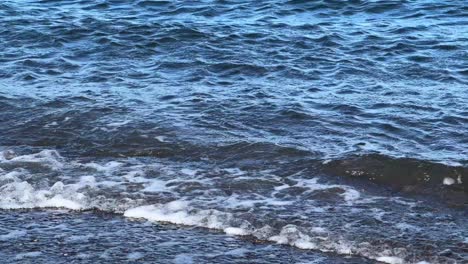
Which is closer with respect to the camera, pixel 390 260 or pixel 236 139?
pixel 390 260

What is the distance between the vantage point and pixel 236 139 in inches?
370

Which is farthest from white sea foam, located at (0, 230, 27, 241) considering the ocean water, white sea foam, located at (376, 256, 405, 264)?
white sea foam, located at (376, 256, 405, 264)

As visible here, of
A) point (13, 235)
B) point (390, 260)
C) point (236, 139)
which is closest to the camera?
point (390, 260)

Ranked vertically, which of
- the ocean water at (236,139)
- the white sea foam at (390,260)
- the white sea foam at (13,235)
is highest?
the white sea foam at (13,235)

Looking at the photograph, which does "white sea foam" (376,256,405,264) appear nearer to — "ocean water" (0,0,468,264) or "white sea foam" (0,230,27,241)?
"ocean water" (0,0,468,264)

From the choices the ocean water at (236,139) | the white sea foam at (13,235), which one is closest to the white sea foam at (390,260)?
the ocean water at (236,139)

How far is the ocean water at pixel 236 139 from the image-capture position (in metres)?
6.91

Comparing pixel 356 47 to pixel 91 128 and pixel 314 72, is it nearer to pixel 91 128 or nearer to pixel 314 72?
pixel 314 72

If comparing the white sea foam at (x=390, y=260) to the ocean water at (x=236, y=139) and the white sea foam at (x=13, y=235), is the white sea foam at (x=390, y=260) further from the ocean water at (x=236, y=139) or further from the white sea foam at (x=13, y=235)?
the white sea foam at (x=13, y=235)

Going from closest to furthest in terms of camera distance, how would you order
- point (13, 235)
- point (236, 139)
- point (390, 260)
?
point (390, 260) → point (13, 235) → point (236, 139)

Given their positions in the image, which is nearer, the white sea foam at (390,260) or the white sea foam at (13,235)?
the white sea foam at (390,260)

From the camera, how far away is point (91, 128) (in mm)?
9945

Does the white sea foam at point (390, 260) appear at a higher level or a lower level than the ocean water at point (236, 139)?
higher

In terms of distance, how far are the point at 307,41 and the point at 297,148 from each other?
4.90m
